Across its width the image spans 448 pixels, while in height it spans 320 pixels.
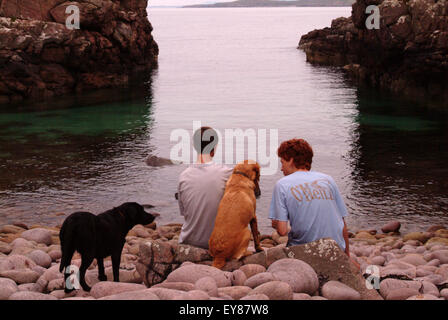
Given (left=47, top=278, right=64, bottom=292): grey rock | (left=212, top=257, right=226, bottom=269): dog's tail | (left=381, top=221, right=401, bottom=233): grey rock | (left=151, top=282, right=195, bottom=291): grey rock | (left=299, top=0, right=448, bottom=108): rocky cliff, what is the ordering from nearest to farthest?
(left=151, top=282, right=195, bottom=291): grey rock < (left=47, top=278, right=64, bottom=292): grey rock < (left=212, top=257, right=226, bottom=269): dog's tail < (left=381, top=221, right=401, bottom=233): grey rock < (left=299, top=0, right=448, bottom=108): rocky cliff

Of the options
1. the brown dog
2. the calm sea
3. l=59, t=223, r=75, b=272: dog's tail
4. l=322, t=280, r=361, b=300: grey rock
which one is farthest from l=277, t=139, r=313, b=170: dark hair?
the calm sea

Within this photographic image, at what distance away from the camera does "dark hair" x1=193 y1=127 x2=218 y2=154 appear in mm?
7121

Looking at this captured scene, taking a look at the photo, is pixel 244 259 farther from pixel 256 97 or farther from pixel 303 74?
pixel 303 74

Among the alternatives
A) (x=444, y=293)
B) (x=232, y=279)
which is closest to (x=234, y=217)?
(x=232, y=279)

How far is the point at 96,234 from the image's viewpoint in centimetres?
680

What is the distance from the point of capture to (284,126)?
30734mm

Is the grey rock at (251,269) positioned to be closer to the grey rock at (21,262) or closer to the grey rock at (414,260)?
the grey rock at (21,262)

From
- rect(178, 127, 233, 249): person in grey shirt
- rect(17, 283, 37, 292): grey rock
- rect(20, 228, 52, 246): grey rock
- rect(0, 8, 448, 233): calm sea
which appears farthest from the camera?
rect(0, 8, 448, 233): calm sea

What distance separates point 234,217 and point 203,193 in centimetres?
55

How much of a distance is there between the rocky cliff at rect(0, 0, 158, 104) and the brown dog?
119 feet

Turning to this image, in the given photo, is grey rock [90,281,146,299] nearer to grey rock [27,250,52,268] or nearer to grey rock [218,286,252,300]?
grey rock [218,286,252,300]

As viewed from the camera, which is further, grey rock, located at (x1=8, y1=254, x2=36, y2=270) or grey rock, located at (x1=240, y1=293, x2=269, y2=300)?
grey rock, located at (x1=8, y1=254, x2=36, y2=270)

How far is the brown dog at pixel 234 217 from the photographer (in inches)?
275
